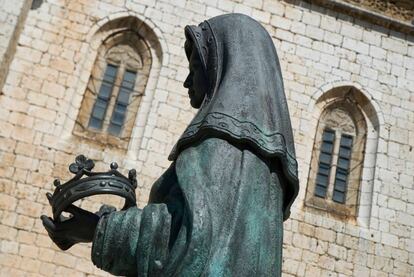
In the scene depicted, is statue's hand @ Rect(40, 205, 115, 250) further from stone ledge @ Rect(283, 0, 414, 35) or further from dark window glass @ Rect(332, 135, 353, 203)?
stone ledge @ Rect(283, 0, 414, 35)

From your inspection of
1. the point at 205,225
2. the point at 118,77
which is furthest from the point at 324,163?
the point at 205,225

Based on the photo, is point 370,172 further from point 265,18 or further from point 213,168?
point 213,168

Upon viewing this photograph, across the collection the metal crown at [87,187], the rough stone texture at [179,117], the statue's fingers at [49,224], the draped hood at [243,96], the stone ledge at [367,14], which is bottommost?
the statue's fingers at [49,224]

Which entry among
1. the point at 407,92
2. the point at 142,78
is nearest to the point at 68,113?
the point at 142,78

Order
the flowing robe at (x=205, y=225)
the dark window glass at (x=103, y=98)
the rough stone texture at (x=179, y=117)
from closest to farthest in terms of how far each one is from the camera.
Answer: the flowing robe at (x=205, y=225) → the rough stone texture at (x=179, y=117) → the dark window glass at (x=103, y=98)

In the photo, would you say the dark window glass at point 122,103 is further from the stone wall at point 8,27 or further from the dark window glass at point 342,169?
the dark window glass at point 342,169

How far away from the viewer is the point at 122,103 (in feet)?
33.6

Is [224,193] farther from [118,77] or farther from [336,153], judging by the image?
[336,153]

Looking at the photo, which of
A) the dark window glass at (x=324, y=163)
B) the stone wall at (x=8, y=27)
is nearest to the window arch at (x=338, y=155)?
the dark window glass at (x=324, y=163)

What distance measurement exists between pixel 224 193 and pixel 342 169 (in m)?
8.87

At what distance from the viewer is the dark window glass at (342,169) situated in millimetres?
10323

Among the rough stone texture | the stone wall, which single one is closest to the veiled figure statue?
the rough stone texture

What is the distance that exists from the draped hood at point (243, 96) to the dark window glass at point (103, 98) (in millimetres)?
7672

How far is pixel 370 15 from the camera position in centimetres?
1125
